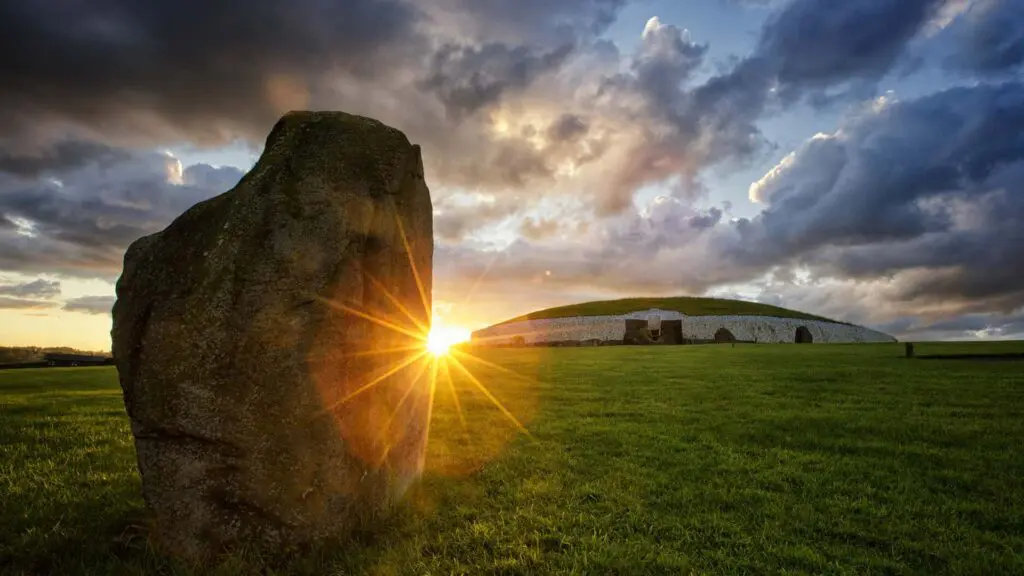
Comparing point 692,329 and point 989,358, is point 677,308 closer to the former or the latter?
point 692,329

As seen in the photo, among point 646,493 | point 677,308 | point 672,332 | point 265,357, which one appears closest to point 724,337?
point 672,332

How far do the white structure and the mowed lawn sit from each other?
2634 inches

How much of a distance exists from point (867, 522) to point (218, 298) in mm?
7890

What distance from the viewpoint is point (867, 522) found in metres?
6.71

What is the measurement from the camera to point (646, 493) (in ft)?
25.1

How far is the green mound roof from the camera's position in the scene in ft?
335

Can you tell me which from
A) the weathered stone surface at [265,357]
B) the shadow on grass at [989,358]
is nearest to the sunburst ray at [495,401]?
the weathered stone surface at [265,357]

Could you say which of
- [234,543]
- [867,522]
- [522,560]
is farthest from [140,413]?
[867,522]

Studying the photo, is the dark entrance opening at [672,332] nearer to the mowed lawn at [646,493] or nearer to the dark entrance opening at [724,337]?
the dark entrance opening at [724,337]

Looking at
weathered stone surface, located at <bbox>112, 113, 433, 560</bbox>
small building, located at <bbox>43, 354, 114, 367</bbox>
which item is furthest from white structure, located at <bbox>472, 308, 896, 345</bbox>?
weathered stone surface, located at <bbox>112, 113, 433, 560</bbox>

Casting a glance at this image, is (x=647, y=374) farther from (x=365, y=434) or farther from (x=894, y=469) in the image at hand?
(x=365, y=434)

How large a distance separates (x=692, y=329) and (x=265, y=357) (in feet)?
285

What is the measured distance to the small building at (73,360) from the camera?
43750 mm

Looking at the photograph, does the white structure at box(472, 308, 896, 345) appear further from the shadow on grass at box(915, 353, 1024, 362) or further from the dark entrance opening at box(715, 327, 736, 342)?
the shadow on grass at box(915, 353, 1024, 362)
